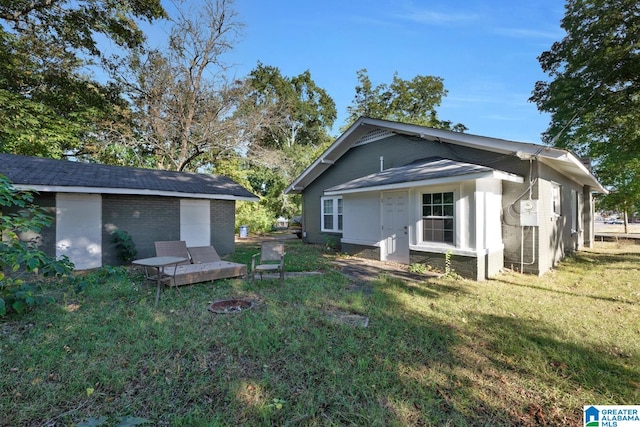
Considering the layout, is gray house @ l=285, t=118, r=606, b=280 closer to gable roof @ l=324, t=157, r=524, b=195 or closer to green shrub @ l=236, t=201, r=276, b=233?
gable roof @ l=324, t=157, r=524, b=195

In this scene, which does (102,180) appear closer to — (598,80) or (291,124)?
(598,80)

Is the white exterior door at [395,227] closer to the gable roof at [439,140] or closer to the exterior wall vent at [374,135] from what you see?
the gable roof at [439,140]

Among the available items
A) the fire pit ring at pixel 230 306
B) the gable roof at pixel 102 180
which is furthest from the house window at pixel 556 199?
the gable roof at pixel 102 180

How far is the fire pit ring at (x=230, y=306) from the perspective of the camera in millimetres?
5039

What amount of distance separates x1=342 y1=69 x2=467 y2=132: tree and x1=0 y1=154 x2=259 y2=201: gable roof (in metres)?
23.8

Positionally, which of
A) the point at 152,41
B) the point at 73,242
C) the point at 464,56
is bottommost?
the point at 73,242

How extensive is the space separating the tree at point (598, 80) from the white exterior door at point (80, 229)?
15.1 meters

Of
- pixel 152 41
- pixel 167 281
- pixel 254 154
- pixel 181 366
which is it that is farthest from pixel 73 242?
pixel 152 41

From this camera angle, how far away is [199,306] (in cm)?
529

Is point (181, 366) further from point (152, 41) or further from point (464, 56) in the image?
point (152, 41)

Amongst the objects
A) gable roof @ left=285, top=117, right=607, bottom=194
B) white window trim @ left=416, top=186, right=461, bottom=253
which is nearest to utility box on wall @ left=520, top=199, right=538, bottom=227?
gable roof @ left=285, top=117, right=607, bottom=194

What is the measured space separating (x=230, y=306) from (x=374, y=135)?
356 inches

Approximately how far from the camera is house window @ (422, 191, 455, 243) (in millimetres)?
7910

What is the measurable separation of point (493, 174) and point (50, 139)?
65.9 feet
